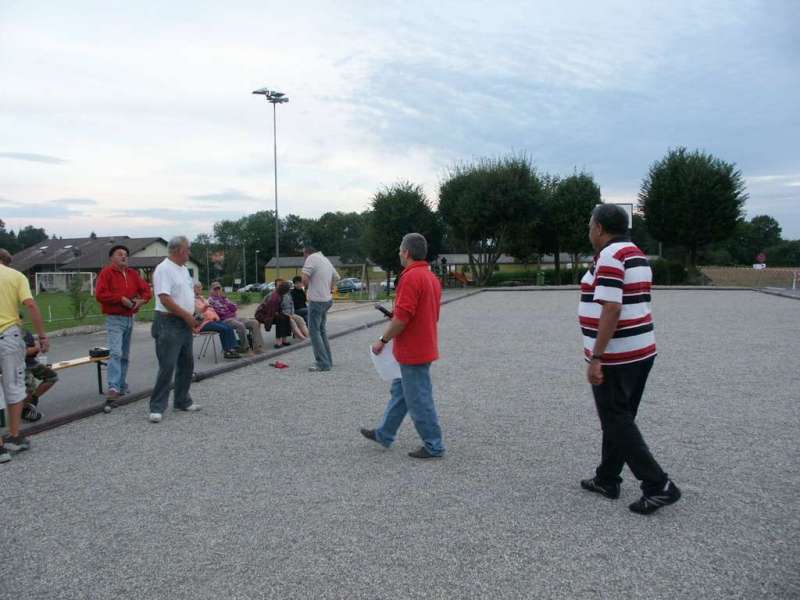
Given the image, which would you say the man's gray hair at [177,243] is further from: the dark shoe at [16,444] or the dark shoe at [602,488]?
the dark shoe at [602,488]

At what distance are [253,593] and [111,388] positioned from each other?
4722mm

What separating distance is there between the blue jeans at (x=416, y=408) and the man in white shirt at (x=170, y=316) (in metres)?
2.42

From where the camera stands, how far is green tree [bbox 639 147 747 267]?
137 feet

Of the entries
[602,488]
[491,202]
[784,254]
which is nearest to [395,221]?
[491,202]

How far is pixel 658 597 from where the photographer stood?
9.39 ft

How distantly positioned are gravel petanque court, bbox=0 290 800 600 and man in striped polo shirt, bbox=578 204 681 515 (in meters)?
0.32

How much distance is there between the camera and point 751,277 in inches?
1670

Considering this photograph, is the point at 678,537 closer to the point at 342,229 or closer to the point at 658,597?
the point at 658,597

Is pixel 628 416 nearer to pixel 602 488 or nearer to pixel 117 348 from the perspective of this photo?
pixel 602 488

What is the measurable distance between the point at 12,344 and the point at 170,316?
149 cm

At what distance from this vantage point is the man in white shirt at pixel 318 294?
9.05 m

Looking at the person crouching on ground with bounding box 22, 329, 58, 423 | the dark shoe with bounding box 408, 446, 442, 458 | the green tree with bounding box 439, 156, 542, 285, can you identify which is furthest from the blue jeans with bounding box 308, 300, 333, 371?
the green tree with bounding box 439, 156, 542, 285

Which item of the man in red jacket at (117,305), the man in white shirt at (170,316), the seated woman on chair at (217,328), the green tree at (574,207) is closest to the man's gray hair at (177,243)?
the man in white shirt at (170,316)

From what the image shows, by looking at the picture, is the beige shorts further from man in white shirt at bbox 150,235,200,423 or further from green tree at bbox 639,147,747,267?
green tree at bbox 639,147,747,267
